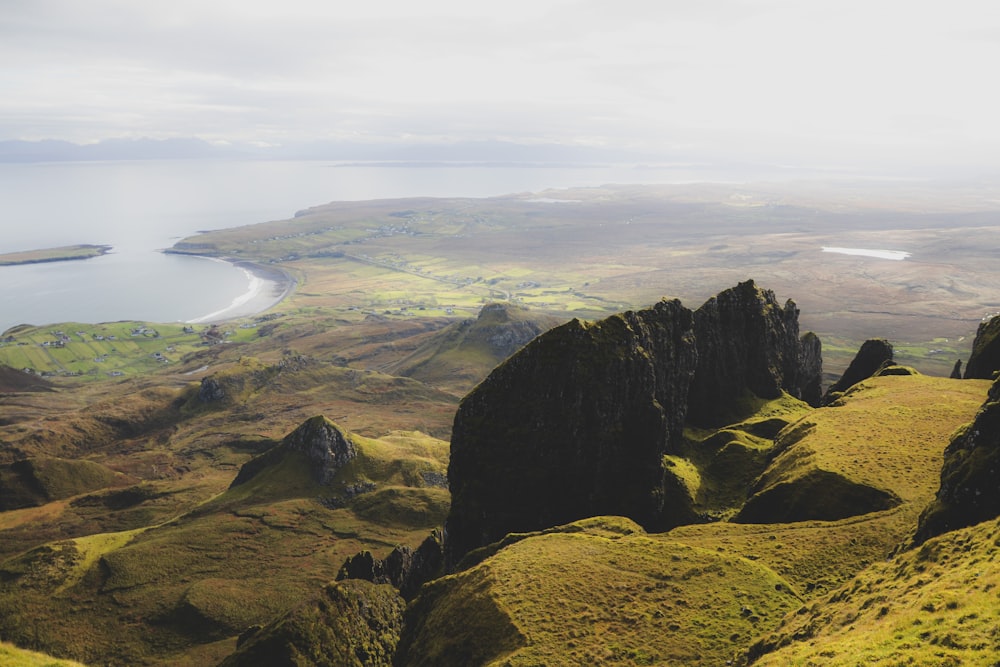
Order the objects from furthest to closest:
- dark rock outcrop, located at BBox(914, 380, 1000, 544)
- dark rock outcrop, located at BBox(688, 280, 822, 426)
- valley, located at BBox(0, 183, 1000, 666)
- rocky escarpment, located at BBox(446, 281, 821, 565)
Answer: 1. dark rock outcrop, located at BBox(688, 280, 822, 426)
2. rocky escarpment, located at BBox(446, 281, 821, 565)
3. valley, located at BBox(0, 183, 1000, 666)
4. dark rock outcrop, located at BBox(914, 380, 1000, 544)

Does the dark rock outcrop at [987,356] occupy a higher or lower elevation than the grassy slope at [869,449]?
higher

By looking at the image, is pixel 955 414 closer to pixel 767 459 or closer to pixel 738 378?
pixel 767 459

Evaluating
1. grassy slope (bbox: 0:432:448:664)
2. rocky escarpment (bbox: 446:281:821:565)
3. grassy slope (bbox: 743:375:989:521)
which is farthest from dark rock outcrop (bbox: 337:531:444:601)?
grassy slope (bbox: 743:375:989:521)

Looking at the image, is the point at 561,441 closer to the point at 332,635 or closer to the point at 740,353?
the point at 332,635

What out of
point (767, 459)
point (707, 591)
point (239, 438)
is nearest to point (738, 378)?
point (767, 459)

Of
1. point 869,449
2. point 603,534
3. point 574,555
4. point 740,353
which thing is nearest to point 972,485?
point 869,449

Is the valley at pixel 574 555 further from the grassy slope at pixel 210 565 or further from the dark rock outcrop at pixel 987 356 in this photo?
the dark rock outcrop at pixel 987 356

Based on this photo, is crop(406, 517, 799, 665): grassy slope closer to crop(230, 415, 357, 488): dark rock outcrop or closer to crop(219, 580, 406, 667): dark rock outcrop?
crop(219, 580, 406, 667): dark rock outcrop

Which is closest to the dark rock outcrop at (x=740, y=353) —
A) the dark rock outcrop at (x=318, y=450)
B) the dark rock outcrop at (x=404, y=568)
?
the dark rock outcrop at (x=404, y=568)
